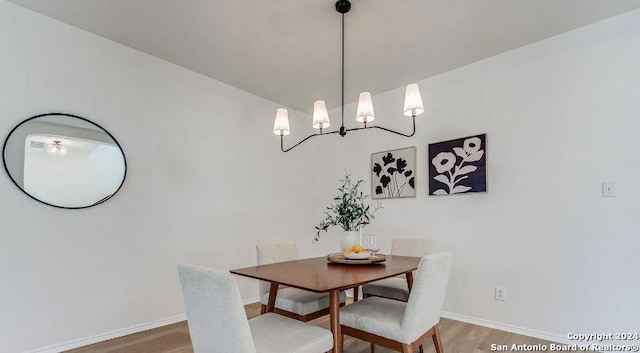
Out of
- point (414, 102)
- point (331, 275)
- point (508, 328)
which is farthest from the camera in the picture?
point (508, 328)

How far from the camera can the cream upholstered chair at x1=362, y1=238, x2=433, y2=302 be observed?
249 cm

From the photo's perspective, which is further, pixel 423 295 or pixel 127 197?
pixel 127 197

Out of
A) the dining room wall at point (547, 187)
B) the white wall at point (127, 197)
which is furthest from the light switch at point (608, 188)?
the white wall at point (127, 197)

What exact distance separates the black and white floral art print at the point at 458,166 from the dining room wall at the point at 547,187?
0.23 ft

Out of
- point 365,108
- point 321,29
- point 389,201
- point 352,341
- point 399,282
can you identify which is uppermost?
point 321,29

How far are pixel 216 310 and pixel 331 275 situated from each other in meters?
0.70

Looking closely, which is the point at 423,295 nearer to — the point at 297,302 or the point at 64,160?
the point at 297,302

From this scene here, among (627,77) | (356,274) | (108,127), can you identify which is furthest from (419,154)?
(108,127)

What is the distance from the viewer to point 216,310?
54.1 inches

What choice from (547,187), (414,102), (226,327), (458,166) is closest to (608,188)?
(547,187)

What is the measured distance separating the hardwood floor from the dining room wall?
170 mm

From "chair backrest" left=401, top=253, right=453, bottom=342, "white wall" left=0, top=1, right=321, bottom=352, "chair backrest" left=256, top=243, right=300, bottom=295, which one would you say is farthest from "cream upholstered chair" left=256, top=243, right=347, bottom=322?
"white wall" left=0, top=1, right=321, bottom=352

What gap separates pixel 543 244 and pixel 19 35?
4275 millimetres

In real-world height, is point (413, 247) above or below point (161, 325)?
above
